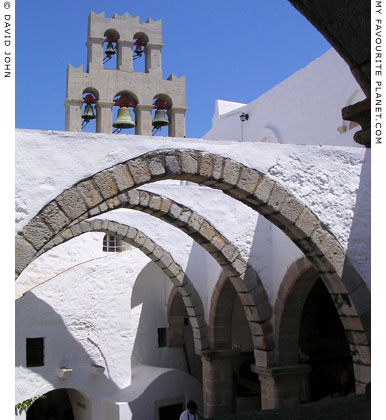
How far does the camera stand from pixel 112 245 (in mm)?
12297

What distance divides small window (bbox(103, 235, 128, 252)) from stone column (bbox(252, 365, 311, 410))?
549 cm

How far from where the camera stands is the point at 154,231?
9500mm

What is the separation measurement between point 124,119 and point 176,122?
3.05ft

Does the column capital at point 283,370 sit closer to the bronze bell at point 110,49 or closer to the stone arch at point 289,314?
the stone arch at point 289,314

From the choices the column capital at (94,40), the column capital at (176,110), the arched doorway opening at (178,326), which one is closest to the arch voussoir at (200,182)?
the column capital at (176,110)

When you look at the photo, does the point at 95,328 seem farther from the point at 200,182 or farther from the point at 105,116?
the point at 200,182

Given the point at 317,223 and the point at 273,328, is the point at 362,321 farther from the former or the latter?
the point at 273,328

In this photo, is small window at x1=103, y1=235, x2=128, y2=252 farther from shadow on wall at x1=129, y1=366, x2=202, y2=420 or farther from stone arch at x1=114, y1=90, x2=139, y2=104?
stone arch at x1=114, y1=90, x2=139, y2=104

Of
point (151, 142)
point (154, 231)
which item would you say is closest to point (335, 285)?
point (151, 142)

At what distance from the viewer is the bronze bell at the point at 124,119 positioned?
809cm

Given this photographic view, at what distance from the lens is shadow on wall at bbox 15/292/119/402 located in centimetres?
967

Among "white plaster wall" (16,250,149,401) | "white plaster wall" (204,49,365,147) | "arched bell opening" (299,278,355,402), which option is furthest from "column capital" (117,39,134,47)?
"arched bell opening" (299,278,355,402)

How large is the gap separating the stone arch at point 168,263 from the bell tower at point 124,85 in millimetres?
1807

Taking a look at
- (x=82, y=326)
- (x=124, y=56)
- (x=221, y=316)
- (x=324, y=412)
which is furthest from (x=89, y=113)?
(x=324, y=412)
